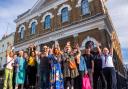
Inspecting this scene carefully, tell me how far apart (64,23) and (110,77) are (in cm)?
1298

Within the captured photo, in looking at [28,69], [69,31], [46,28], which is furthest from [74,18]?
[28,69]

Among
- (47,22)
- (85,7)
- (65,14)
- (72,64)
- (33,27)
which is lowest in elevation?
(72,64)

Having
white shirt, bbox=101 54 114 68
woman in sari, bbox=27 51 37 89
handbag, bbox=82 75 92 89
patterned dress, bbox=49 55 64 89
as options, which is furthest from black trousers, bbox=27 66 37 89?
white shirt, bbox=101 54 114 68

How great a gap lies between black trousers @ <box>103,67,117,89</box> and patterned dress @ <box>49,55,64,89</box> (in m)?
2.06

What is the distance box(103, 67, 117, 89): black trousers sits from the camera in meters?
8.84

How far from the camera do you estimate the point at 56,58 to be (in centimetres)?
934

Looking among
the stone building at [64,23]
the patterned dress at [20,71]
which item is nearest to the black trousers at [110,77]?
the patterned dress at [20,71]

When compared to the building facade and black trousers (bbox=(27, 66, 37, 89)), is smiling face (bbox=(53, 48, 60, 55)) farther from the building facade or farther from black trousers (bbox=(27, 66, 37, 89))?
the building facade

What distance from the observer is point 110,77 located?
8.89 metres

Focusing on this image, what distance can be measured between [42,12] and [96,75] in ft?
52.9

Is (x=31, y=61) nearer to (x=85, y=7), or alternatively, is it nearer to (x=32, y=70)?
(x=32, y=70)

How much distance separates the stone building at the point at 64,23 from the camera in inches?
717

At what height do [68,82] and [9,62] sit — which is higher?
[9,62]

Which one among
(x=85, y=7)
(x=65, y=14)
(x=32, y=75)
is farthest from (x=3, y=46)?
(x=32, y=75)
